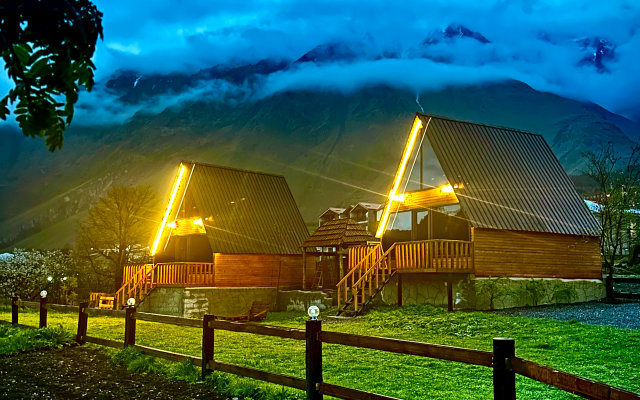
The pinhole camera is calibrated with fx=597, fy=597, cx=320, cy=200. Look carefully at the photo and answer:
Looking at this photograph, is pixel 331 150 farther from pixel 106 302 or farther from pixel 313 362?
pixel 313 362

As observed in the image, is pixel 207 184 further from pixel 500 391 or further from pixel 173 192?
pixel 500 391

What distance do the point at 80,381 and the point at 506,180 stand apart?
60.6ft

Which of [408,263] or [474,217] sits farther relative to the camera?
[408,263]

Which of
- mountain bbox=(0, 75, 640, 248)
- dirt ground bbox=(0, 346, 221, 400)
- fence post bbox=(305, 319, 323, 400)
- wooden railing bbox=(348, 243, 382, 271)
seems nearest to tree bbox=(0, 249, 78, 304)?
wooden railing bbox=(348, 243, 382, 271)

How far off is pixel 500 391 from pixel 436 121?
19574 mm

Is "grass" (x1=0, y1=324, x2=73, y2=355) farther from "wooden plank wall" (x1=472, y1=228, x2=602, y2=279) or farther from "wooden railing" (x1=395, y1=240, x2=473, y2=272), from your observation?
"wooden plank wall" (x1=472, y1=228, x2=602, y2=279)

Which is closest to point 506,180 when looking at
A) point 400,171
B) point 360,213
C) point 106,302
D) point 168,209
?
point 400,171

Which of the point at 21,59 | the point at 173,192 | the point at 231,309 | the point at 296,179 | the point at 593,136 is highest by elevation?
the point at 593,136

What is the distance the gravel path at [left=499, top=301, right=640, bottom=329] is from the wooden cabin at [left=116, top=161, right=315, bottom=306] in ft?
35.9

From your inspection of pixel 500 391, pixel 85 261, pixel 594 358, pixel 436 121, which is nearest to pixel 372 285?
pixel 436 121

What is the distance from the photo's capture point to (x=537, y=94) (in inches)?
7820

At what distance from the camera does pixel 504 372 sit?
4805 mm

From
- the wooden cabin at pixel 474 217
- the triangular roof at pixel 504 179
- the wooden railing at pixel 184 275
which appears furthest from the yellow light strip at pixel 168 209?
the triangular roof at pixel 504 179

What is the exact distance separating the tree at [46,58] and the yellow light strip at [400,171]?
21024 mm
